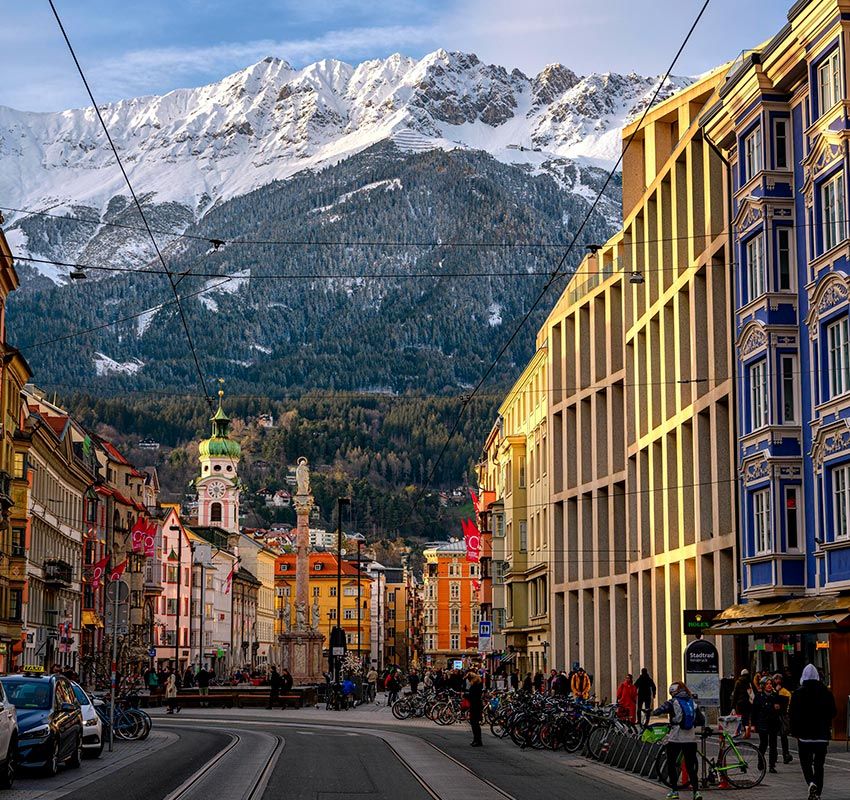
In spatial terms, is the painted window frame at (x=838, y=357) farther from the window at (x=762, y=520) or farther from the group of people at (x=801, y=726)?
the group of people at (x=801, y=726)

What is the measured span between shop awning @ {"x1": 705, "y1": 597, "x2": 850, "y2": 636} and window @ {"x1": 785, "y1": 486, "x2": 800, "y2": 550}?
5.28 ft

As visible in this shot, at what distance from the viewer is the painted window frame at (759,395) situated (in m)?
43.5

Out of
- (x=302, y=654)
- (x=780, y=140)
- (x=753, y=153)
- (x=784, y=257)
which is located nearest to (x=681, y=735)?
(x=784, y=257)

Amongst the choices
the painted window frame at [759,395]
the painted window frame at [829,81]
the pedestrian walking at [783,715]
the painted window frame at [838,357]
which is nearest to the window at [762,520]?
the painted window frame at [759,395]

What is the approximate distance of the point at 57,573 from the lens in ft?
279

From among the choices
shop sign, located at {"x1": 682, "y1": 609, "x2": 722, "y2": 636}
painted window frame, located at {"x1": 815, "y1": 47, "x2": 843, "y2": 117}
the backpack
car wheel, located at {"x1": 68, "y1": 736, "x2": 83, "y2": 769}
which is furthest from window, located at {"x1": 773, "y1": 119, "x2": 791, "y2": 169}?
car wheel, located at {"x1": 68, "y1": 736, "x2": 83, "y2": 769}

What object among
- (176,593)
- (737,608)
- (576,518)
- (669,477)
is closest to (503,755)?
(737,608)

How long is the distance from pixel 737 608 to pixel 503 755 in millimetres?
10377

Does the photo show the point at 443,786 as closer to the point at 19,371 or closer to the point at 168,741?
the point at 168,741

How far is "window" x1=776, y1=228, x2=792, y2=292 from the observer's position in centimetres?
4356

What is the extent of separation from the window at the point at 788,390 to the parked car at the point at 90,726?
767 inches

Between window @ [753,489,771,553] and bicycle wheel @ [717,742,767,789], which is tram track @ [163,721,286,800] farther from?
window @ [753,489,771,553]

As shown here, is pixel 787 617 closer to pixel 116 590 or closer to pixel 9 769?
pixel 116 590

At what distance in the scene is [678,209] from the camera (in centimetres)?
5569
